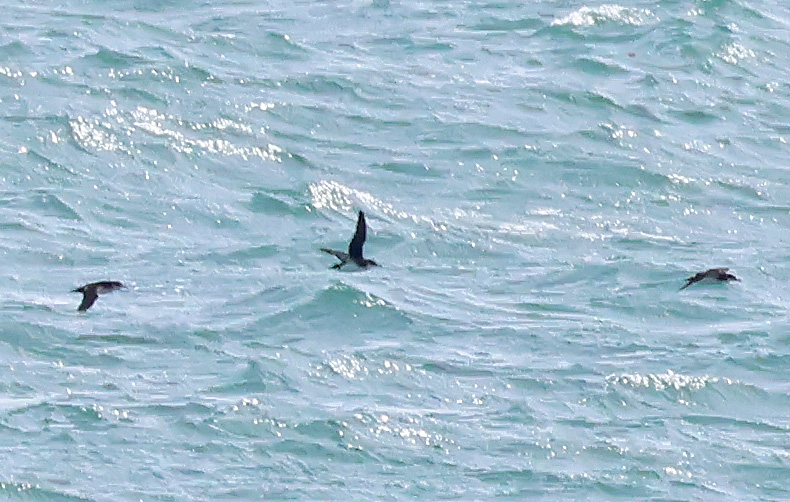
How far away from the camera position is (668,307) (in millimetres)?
16234

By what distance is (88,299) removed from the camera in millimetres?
15008

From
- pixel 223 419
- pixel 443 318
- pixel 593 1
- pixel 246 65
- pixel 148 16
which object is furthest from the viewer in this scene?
pixel 593 1

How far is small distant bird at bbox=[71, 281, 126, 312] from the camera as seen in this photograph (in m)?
15.0

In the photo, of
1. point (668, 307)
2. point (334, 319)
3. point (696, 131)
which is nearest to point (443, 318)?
point (334, 319)

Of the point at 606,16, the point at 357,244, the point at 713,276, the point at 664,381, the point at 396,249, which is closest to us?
the point at 664,381

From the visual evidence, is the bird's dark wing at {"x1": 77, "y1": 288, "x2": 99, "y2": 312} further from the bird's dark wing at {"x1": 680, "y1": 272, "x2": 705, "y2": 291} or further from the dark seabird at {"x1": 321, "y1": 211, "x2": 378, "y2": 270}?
the bird's dark wing at {"x1": 680, "y1": 272, "x2": 705, "y2": 291}

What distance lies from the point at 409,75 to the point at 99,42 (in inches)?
137

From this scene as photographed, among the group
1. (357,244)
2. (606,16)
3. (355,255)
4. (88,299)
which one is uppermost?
(357,244)

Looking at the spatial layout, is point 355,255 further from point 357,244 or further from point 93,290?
point 93,290

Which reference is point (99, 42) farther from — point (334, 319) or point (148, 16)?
point (334, 319)

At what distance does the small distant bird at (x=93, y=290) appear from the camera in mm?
14961

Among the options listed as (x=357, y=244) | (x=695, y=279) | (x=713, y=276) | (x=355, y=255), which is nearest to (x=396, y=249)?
(x=355, y=255)

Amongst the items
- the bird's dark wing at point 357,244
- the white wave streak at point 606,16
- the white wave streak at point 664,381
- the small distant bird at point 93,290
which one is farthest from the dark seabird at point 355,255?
the white wave streak at point 606,16

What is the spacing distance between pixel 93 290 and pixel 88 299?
9 centimetres
